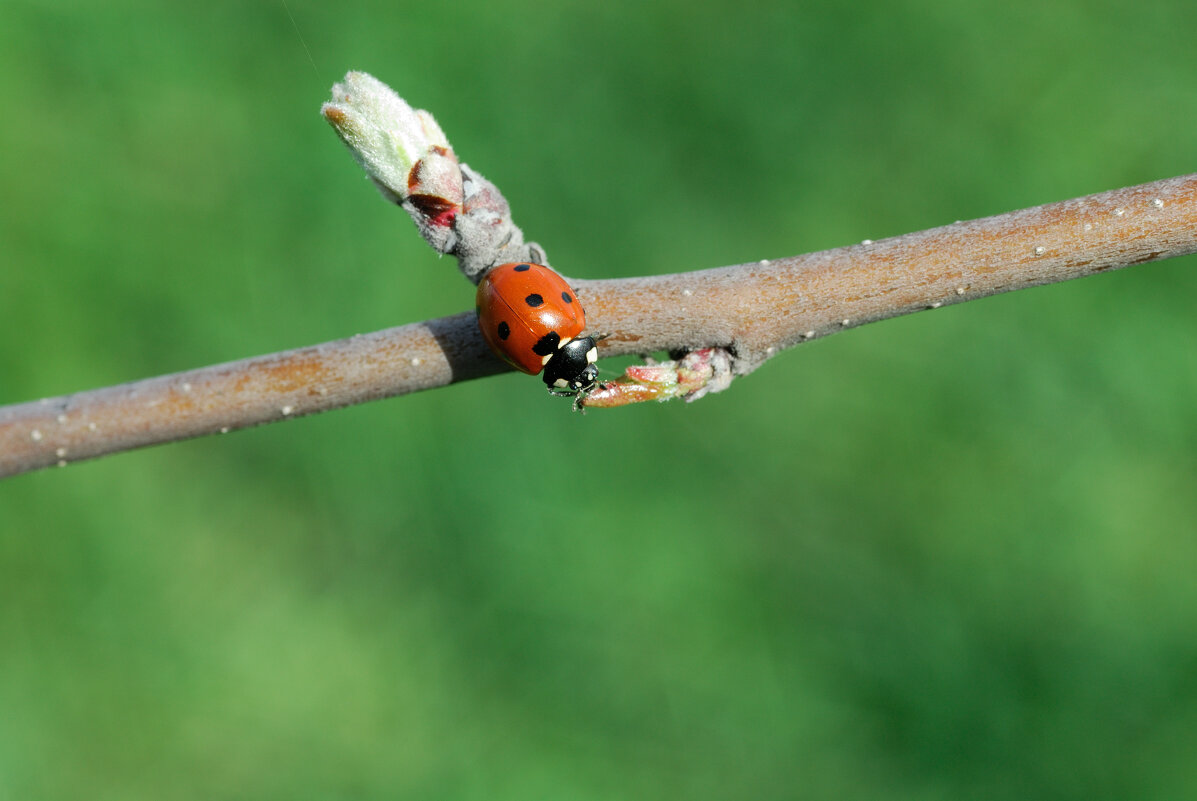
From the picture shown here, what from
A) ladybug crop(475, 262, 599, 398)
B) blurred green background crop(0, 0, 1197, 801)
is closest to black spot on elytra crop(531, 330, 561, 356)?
ladybug crop(475, 262, 599, 398)

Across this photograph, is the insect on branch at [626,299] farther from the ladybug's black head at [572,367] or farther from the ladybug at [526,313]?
the ladybug's black head at [572,367]

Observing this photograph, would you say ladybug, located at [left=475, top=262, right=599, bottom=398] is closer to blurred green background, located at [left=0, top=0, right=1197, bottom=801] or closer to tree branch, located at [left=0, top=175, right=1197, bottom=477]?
tree branch, located at [left=0, top=175, right=1197, bottom=477]

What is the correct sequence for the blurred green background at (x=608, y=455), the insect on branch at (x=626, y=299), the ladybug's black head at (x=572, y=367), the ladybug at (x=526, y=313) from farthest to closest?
the blurred green background at (x=608, y=455) → the ladybug's black head at (x=572, y=367) → the ladybug at (x=526, y=313) → the insect on branch at (x=626, y=299)

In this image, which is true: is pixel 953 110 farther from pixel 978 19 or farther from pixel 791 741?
pixel 791 741

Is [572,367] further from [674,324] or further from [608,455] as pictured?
[608,455]

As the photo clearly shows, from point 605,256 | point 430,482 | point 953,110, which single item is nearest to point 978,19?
point 953,110

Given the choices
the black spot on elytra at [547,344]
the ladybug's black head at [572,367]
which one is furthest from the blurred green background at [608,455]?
the black spot on elytra at [547,344]
